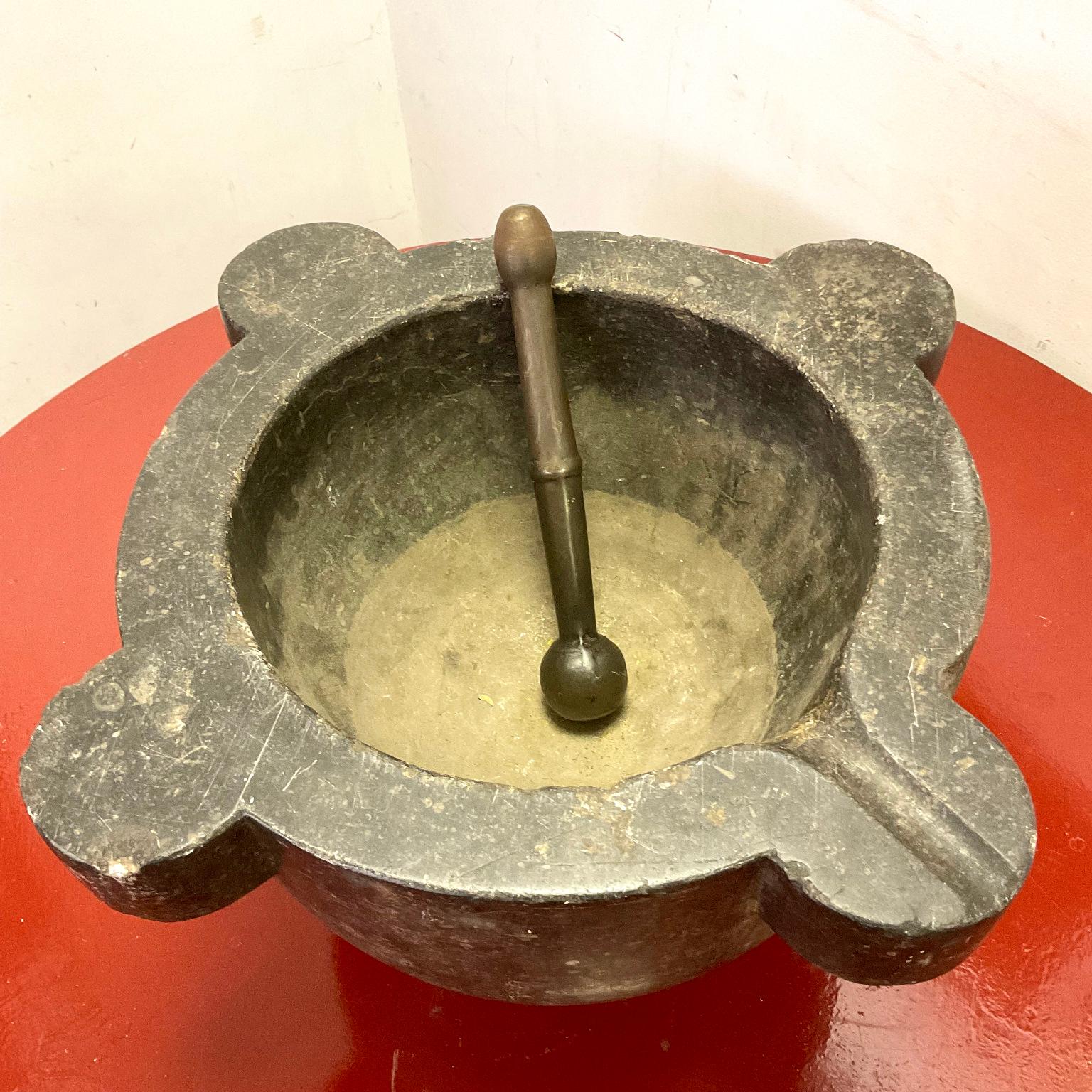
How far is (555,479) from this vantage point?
4.87 ft

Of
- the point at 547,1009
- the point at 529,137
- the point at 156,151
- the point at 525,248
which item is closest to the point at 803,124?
the point at 529,137

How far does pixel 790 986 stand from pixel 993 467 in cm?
90

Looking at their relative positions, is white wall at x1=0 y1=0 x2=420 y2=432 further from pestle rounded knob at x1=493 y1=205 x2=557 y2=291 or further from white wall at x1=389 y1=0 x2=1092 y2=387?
pestle rounded knob at x1=493 y1=205 x2=557 y2=291

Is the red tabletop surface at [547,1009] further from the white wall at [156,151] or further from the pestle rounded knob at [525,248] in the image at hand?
the white wall at [156,151]

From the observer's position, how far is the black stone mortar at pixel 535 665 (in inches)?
40.8

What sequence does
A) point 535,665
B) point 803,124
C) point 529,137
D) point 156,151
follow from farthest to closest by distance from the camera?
1. point 529,137
2. point 156,151
3. point 803,124
4. point 535,665

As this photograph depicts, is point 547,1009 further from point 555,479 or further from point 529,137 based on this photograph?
point 529,137

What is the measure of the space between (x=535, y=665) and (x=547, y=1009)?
0.48 m

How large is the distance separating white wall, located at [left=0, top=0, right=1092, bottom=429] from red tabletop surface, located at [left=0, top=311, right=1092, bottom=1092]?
81cm

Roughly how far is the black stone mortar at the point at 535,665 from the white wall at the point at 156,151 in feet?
4.19

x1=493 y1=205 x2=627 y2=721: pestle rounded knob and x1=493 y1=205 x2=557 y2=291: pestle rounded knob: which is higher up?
x1=493 y1=205 x2=557 y2=291: pestle rounded knob

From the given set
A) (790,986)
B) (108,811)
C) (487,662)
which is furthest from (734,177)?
(108,811)

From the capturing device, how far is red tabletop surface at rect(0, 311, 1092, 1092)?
1381 millimetres

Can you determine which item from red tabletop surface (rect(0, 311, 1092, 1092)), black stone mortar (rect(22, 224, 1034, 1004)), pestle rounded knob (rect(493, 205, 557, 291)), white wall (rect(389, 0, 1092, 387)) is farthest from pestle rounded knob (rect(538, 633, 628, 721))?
white wall (rect(389, 0, 1092, 387))
